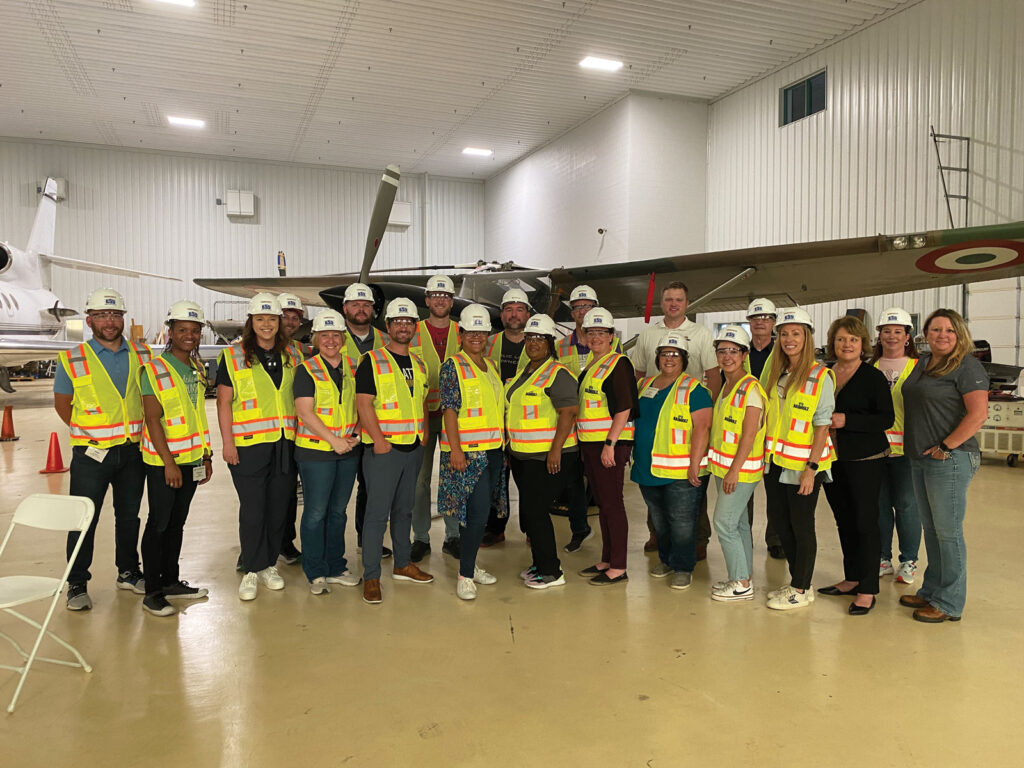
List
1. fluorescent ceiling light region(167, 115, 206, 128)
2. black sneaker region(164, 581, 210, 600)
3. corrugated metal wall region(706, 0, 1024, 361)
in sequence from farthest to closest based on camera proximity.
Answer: fluorescent ceiling light region(167, 115, 206, 128) < corrugated metal wall region(706, 0, 1024, 361) < black sneaker region(164, 581, 210, 600)

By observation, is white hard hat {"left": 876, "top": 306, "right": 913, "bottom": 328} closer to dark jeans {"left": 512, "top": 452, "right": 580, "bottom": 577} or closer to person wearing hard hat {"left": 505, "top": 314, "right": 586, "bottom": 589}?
person wearing hard hat {"left": 505, "top": 314, "right": 586, "bottom": 589}

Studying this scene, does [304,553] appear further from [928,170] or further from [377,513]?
[928,170]

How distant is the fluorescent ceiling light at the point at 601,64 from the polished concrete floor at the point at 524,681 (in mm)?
12849

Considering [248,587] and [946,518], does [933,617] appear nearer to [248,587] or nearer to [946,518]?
[946,518]

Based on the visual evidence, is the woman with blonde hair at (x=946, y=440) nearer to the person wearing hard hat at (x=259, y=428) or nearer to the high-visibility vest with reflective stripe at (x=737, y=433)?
the high-visibility vest with reflective stripe at (x=737, y=433)

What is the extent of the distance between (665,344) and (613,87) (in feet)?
44.3

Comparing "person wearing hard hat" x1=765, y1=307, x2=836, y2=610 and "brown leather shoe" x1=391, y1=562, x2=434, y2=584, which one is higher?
"person wearing hard hat" x1=765, y1=307, x2=836, y2=610

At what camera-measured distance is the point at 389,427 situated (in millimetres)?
3840

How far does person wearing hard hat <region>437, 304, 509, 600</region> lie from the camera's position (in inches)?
153

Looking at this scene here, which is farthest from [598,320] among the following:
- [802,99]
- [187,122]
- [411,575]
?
[187,122]

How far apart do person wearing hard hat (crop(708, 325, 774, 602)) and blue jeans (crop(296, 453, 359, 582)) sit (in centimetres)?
218

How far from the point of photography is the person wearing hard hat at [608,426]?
13.1ft

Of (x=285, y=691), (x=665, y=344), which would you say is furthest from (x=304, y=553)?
(x=665, y=344)

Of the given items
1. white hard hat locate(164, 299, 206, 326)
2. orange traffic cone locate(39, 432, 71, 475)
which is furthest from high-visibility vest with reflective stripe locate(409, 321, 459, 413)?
orange traffic cone locate(39, 432, 71, 475)
